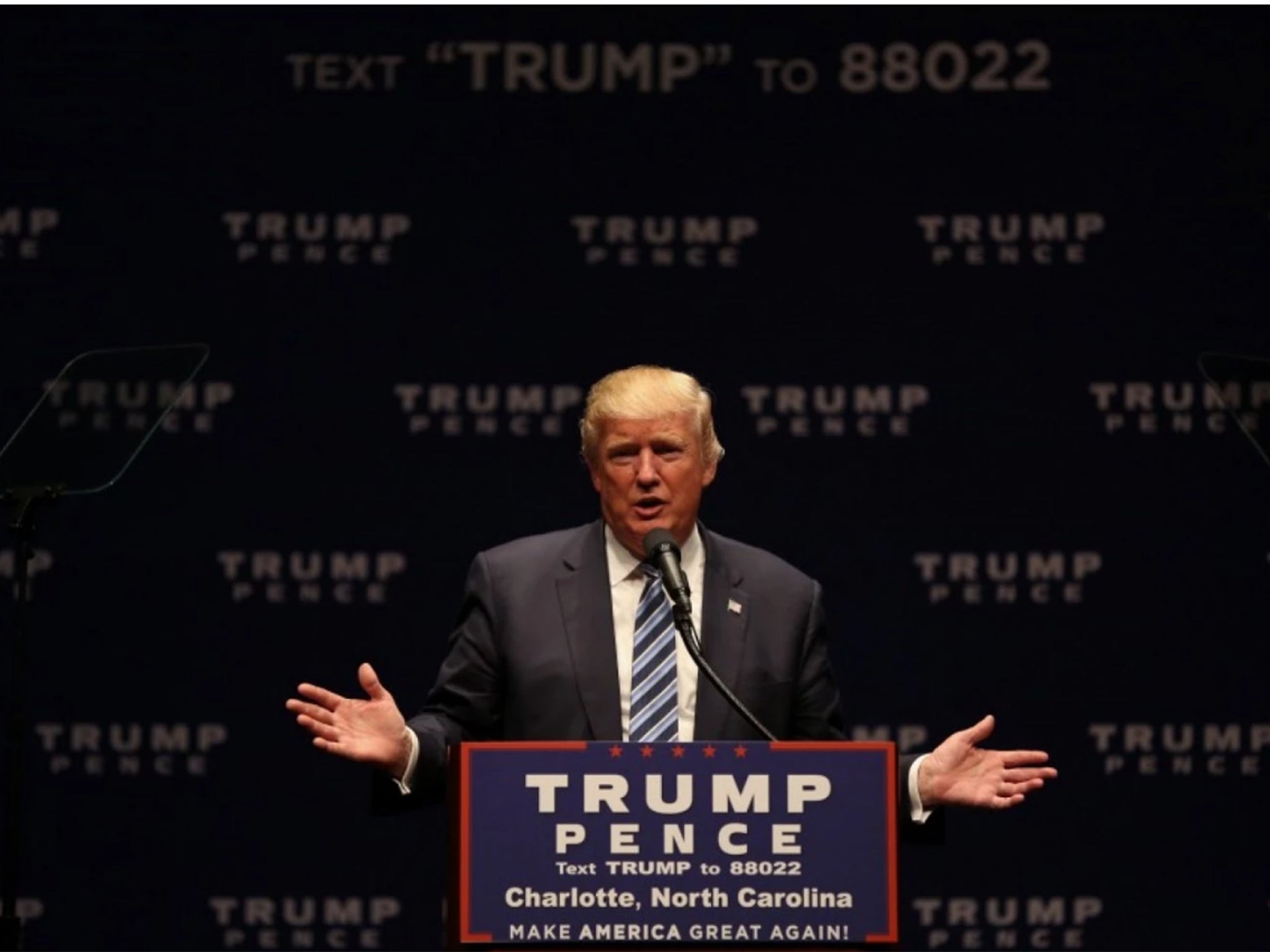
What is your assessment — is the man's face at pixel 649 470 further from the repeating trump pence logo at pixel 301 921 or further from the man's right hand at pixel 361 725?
the repeating trump pence logo at pixel 301 921

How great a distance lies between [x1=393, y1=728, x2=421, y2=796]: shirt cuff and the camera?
2500 millimetres

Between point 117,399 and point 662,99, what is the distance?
1343 mm


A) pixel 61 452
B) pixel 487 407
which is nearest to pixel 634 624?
pixel 61 452

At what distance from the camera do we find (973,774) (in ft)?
8.00

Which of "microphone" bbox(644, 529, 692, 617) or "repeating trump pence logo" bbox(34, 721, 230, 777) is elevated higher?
"microphone" bbox(644, 529, 692, 617)

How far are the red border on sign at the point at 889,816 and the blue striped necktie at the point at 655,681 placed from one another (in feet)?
1.78

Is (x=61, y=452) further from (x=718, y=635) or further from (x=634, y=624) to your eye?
(x=718, y=635)

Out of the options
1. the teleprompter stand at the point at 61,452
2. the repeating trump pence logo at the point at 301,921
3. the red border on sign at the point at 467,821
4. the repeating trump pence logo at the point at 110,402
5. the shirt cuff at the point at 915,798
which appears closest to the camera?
the red border on sign at the point at 467,821

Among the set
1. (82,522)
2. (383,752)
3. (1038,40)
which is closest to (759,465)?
(1038,40)

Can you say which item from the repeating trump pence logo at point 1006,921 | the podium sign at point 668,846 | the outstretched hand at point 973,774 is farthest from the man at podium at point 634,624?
the repeating trump pence logo at point 1006,921

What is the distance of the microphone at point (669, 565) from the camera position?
2.38 metres

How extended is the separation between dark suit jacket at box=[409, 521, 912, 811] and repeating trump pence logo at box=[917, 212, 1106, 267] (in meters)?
1.57

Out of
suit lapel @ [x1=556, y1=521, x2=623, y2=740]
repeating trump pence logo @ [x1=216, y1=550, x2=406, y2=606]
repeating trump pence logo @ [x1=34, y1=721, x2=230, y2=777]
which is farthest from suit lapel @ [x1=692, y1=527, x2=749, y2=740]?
repeating trump pence logo @ [x1=34, y1=721, x2=230, y2=777]

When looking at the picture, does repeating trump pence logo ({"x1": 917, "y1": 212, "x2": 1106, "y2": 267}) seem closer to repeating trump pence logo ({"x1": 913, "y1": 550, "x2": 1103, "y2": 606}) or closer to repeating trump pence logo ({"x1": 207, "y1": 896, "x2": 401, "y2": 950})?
repeating trump pence logo ({"x1": 913, "y1": 550, "x2": 1103, "y2": 606})
